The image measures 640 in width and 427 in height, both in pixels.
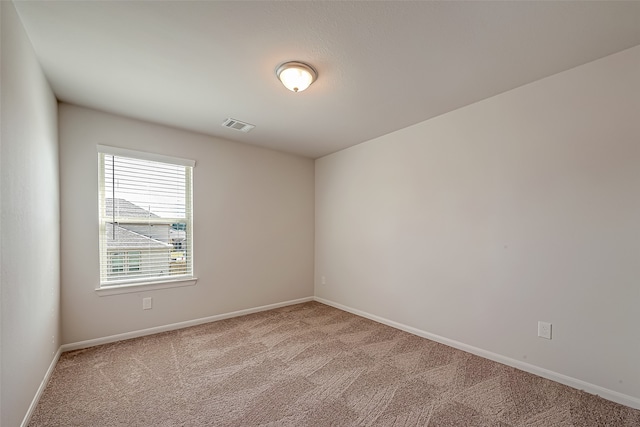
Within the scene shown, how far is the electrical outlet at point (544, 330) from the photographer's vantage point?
2254mm

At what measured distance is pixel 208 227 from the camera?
3.63 metres

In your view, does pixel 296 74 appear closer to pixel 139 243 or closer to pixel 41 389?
pixel 139 243

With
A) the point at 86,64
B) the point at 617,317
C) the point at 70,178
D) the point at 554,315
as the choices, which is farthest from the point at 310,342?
the point at 86,64

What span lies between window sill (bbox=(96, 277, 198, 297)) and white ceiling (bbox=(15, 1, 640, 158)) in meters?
1.87

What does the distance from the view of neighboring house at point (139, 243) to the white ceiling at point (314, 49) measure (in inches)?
44.0

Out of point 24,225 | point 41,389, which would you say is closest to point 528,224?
point 24,225

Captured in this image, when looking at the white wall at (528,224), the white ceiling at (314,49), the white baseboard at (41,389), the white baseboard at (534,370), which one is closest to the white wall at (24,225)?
the white baseboard at (41,389)

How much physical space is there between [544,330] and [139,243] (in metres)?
4.04

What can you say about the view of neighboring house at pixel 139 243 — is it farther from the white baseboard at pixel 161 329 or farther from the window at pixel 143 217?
the white baseboard at pixel 161 329

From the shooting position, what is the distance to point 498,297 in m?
2.55

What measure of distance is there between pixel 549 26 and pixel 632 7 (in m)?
0.38

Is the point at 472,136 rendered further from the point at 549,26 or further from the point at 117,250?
the point at 117,250

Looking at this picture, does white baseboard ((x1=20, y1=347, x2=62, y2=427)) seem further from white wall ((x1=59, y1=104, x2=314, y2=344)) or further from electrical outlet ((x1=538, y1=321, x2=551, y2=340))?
electrical outlet ((x1=538, y1=321, x2=551, y2=340))

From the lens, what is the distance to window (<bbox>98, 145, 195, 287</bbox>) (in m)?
2.98
